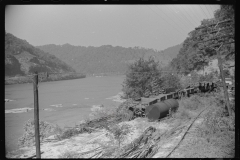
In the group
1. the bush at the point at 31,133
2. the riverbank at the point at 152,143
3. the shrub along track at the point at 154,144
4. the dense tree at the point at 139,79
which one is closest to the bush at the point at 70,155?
the riverbank at the point at 152,143

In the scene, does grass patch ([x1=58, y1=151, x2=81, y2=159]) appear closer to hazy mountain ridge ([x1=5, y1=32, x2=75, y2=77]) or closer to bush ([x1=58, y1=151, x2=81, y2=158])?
bush ([x1=58, y1=151, x2=81, y2=158])

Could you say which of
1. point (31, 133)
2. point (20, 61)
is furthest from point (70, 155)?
point (20, 61)

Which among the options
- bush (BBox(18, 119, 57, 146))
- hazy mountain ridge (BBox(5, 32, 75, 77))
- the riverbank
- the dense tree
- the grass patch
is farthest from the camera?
hazy mountain ridge (BBox(5, 32, 75, 77))

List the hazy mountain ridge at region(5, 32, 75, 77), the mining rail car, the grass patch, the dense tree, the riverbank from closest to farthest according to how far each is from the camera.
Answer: the grass patch, the riverbank, the mining rail car, the dense tree, the hazy mountain ridge at region(5, 32, 75, 77)

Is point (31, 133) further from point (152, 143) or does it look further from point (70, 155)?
point (152, 143)

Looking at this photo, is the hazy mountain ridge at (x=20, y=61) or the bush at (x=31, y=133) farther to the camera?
the hazy mountain ridge at (x=20, y=61)

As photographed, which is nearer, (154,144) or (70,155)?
(70,155)

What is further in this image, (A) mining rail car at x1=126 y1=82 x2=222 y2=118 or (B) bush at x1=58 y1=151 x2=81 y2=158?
(A) mining rail car at x1=126 y1=82 x2=222 y2=118

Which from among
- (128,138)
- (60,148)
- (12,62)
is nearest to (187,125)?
(128,138)

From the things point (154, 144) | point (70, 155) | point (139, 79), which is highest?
point (139, 79)

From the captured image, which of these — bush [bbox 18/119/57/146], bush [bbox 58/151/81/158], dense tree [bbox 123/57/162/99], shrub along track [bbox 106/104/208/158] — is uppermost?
dense tree [bbox 123/57/162/99]

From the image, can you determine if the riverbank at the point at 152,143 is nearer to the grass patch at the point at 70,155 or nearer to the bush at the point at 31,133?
the grass patch at the point at 70,155

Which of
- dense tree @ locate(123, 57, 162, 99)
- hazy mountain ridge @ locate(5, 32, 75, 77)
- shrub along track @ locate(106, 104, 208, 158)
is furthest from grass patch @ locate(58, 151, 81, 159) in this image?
hazy mountain ridge @ locate(5, 32, 75, 77)
